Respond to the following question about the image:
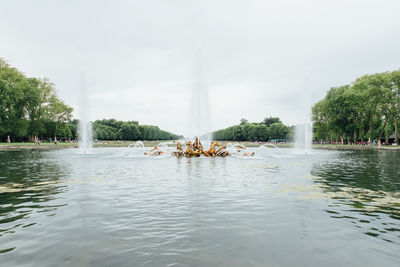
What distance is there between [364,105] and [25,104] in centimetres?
9957

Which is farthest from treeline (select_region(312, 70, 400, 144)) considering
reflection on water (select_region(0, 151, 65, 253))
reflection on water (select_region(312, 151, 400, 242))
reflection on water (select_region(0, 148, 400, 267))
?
reflection on water (select_region(0, 151, 65, 253))

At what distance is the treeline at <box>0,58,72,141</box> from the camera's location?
2594 inches

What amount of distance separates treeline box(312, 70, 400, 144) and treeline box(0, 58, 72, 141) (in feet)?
304

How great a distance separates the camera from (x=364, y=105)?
75875 mm

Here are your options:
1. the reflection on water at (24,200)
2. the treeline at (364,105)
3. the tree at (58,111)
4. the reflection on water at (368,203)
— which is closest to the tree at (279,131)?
the treeline at (364,105)

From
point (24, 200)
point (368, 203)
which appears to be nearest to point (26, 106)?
point (24, 200)

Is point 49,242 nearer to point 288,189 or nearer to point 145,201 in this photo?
point 145,201

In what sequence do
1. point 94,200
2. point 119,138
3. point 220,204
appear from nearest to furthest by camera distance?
point 220,204 < point 94,200 < point 119,138

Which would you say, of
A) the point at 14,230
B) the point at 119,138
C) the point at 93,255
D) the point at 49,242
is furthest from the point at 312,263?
the point at 119,138

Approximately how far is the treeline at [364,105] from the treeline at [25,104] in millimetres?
92642

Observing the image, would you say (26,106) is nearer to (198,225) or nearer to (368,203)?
(198,225)

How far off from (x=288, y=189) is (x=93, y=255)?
32.5ft

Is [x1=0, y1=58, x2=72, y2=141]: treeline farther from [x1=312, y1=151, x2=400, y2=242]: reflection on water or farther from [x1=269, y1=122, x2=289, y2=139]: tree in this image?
[x1=269, y1=122, x2=289, y2=139]: tree

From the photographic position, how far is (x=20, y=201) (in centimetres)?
1041
